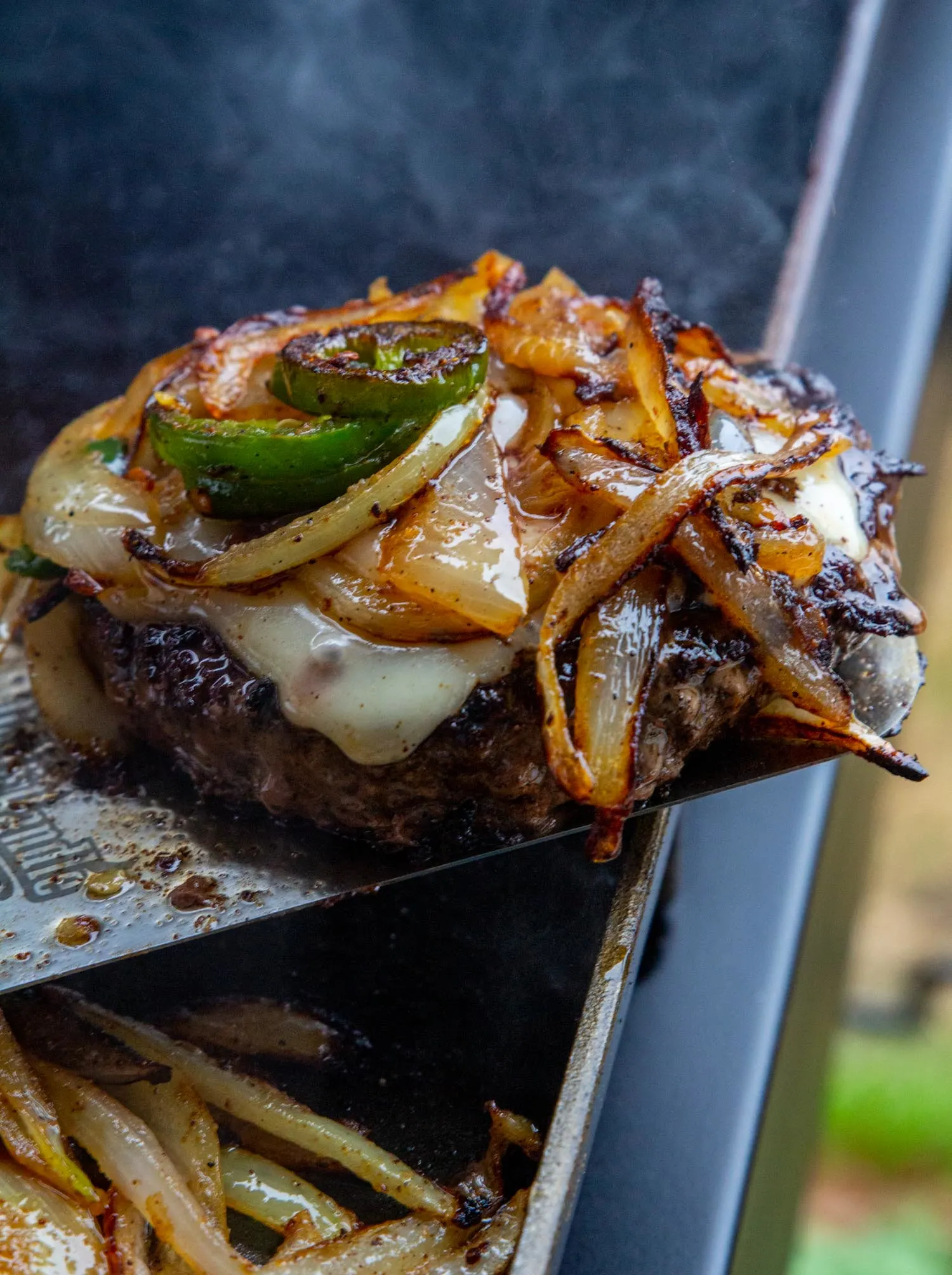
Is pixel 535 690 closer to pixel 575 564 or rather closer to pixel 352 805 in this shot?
pixel 575 564

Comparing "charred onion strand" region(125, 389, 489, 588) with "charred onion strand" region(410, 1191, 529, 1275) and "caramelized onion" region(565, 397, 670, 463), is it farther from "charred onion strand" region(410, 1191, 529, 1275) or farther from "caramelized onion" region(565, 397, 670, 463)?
"charred onion strand" region(410, 1191, 529, 1275)

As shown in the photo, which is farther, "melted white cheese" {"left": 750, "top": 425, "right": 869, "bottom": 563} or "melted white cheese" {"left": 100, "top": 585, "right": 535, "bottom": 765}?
"melted white cheese" {"left": 750, "top": 425, "right": 869, "bottom": 563}

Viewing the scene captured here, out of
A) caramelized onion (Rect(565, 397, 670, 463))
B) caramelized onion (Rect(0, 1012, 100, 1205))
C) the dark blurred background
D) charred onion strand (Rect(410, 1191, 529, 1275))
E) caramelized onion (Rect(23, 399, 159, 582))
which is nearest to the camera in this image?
charred onion strand (Rect(410, 1191, 529, 1275))

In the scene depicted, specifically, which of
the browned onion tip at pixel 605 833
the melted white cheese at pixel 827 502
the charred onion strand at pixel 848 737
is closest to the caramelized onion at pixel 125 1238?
the browned onion tip at pixel 605 833

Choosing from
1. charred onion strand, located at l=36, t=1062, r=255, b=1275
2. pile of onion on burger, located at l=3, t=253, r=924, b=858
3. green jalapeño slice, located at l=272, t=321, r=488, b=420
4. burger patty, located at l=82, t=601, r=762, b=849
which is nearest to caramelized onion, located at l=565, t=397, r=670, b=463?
pile of onion on burger, located at l=3, t=253, r=924, b=858

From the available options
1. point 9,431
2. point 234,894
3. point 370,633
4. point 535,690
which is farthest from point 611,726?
point 9,431

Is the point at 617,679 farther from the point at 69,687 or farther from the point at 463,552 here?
the point at 69,687

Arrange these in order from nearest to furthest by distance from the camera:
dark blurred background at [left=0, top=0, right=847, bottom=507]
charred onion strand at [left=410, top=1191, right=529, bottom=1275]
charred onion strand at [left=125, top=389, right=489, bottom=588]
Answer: charred onion strand at [left=410, top=1191, right=529, bottom=1275], charred onion strand at [left=125, top=389, right=489, bottom=588], dark blurred background at [left=0, top=0, right=847, bottom=507]
